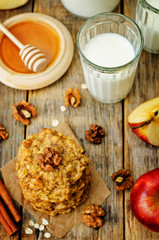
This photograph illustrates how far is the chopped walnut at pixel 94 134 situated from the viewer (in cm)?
145

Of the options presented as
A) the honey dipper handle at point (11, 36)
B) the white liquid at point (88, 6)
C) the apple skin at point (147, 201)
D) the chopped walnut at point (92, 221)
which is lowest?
the chopped walnut at point (92, 221)

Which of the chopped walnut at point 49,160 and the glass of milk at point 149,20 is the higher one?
the glass of milk at point 149,20

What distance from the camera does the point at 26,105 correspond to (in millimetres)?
1523

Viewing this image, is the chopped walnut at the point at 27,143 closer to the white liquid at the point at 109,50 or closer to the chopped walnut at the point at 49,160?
the chopped walnut at the point at 49,160

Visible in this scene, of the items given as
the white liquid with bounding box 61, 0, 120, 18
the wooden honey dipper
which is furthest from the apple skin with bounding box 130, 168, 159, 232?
the white liquid with bounding box 61, 0, 120, 18

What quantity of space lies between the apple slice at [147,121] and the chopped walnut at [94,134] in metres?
0.13

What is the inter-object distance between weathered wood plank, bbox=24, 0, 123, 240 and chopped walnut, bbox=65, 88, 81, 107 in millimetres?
28

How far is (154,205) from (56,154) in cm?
39

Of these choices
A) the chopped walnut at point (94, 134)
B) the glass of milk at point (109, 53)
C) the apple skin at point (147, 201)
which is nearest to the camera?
the apple skin at point (147, 201)

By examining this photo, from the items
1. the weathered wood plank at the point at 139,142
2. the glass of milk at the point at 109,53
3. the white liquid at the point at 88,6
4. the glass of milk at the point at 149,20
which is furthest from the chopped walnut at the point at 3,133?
the glass of milk at the point at 149,20

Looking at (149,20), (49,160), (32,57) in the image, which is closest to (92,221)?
(49,160)

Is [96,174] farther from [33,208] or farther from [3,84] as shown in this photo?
[3,84]

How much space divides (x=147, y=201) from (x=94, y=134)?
1.18 feet

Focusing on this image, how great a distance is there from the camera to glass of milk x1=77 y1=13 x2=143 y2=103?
133 centimetres
